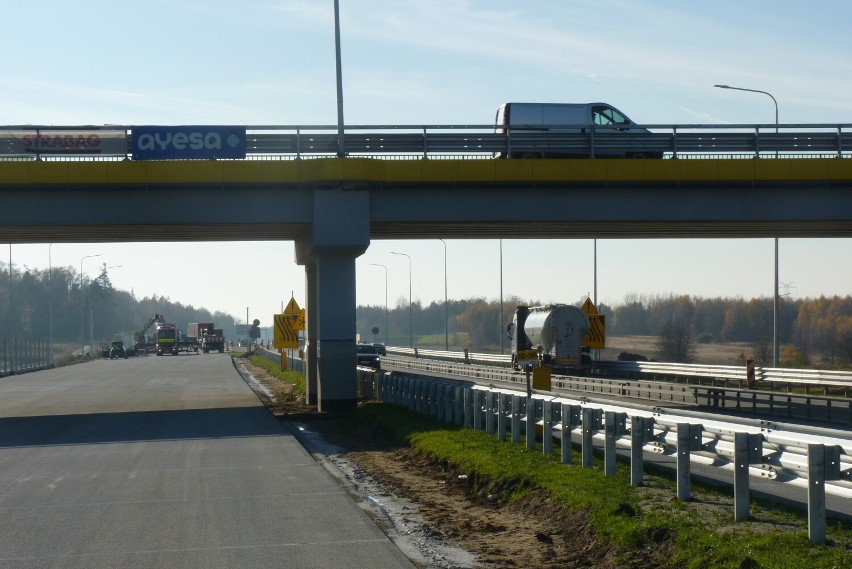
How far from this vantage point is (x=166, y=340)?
383 ft

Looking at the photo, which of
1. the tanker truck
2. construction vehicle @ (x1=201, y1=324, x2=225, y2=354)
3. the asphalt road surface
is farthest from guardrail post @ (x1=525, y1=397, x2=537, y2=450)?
construction vehicle @ (x1=201, y1=324, x2=225, y2=354)

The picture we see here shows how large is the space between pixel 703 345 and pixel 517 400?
82369 mm

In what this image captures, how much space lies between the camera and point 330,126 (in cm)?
3038

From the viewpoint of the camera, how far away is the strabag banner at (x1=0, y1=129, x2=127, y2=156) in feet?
96.1

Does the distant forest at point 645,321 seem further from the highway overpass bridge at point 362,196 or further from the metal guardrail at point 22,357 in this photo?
the highway overpass bridge at point 362,196

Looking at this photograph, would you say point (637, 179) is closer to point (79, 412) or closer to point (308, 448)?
point (308, 448)

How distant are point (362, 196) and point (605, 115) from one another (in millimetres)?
12418

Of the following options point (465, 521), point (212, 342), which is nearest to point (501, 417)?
point (465, 521)

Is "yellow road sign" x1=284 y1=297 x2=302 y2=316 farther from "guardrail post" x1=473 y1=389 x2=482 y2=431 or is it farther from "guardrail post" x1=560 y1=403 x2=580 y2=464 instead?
"guardrail post" x1=560 y1=403 x2=580 y2=464

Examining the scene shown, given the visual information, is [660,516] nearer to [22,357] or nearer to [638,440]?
[638,440]

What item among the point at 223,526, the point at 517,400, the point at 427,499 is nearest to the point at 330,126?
the point at 517,400

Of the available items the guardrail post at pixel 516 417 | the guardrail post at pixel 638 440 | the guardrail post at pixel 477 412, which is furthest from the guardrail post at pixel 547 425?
the guardrail post at pixel 477 412

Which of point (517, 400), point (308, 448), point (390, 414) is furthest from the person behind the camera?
point (390, 414)

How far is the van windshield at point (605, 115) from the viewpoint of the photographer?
127ft
